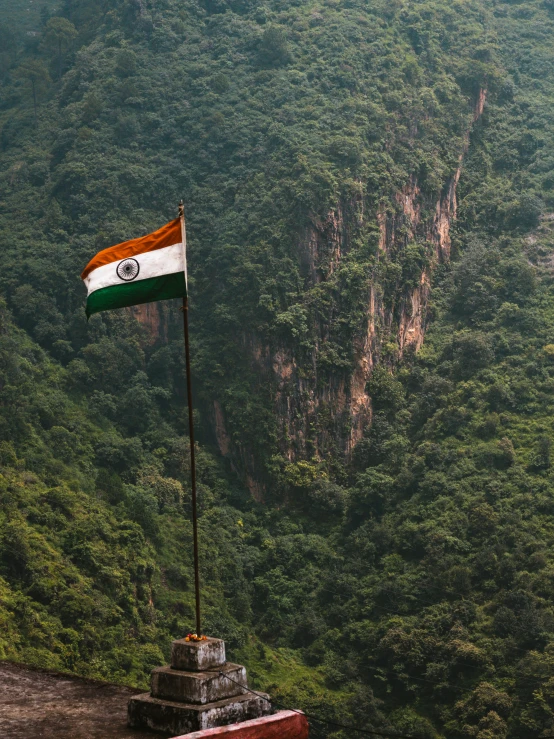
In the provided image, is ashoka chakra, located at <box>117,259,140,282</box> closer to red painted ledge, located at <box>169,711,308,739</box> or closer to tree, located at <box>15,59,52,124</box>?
red painted ledge, located at <box>169,711,308,739</box>

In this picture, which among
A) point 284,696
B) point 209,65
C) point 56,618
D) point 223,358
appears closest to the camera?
point 56,618

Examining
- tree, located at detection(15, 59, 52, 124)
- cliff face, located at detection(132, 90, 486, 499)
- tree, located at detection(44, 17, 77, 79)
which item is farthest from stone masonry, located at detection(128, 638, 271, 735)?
tree, located at detection(44, 17, 77, 79)

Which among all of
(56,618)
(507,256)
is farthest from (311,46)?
(56,618)

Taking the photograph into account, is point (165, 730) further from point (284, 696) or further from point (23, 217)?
point (23, 217)

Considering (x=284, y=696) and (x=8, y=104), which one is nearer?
(x=284, y=696)

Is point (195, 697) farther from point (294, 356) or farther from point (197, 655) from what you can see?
point (294, 356)

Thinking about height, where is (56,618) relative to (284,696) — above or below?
above
